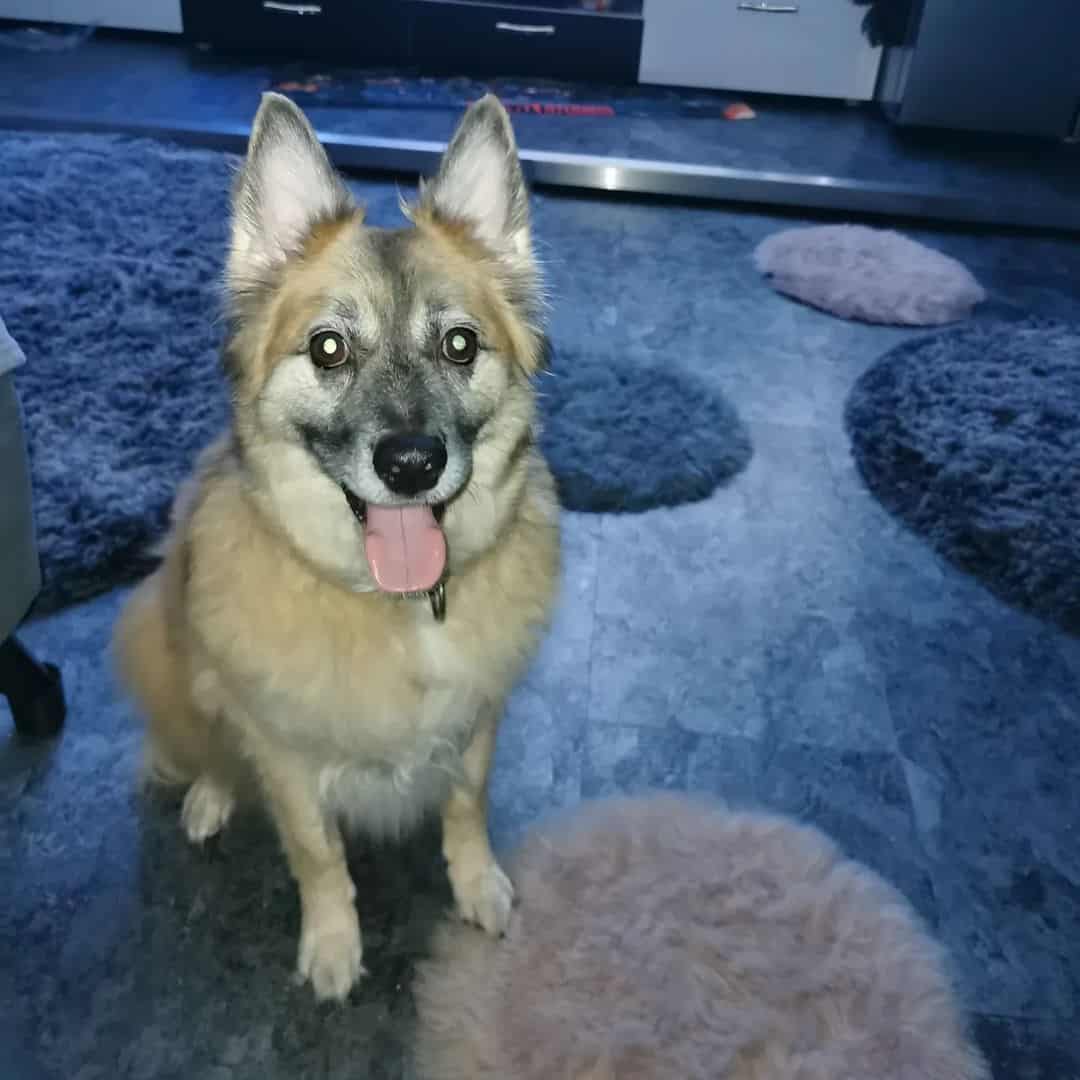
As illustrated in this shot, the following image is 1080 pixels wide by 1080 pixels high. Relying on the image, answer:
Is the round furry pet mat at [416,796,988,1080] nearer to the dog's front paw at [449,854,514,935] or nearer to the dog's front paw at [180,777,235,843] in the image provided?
the dog's front paw at [449,854,514,935]

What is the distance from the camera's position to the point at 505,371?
1.46 metres

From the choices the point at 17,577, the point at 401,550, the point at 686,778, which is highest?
the point at 401,550

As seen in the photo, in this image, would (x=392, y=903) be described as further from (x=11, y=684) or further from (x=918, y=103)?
(x=918, y=103)

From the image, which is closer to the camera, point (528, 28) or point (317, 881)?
point (317, 881)

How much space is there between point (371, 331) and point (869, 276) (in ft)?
8.47

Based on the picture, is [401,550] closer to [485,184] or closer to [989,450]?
[485,184]

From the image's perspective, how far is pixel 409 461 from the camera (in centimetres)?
129

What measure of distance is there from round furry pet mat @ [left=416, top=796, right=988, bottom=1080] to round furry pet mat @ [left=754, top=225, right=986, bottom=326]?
6.84 ft

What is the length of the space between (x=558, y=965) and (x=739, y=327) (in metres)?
2.20

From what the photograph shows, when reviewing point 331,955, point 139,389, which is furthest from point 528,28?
point 331,955

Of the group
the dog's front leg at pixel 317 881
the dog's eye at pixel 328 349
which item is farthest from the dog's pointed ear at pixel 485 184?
the dog's front leg at pixel 317 881

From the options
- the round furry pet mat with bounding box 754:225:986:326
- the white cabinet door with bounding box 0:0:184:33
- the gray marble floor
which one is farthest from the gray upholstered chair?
the white cabinet door with bounding box 0:0:184:33

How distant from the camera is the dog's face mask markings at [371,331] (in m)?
1.33

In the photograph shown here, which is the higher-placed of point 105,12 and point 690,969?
point 105,12
